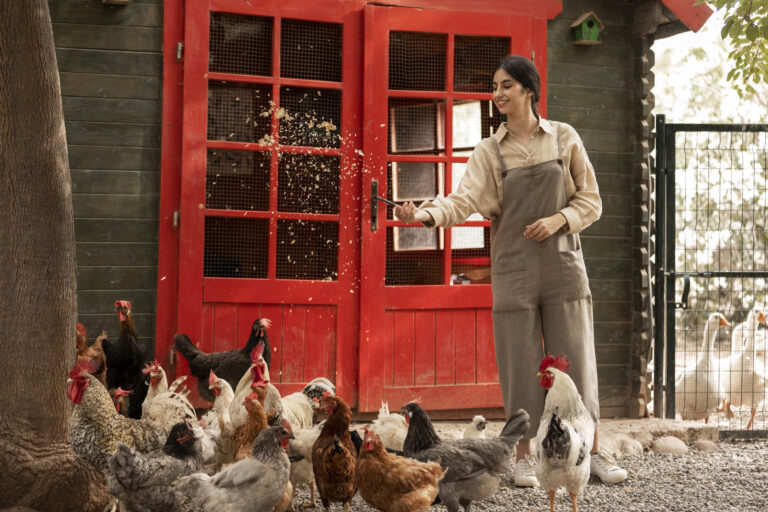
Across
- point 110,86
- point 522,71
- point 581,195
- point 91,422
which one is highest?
point 110,86

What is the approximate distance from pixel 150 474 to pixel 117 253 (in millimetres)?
2206

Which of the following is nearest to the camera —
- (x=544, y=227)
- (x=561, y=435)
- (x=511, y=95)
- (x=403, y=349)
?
(x=561, y=435)

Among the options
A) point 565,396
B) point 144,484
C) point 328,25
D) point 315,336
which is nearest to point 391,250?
point 315,336

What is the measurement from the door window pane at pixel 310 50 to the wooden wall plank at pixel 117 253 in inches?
61.3

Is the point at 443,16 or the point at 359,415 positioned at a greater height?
the point at 443,16

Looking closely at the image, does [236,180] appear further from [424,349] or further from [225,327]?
[424,349]

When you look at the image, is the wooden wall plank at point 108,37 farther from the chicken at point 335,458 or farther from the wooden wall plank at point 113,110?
the chicken at point 335,458

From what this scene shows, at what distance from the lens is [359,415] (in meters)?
5.54

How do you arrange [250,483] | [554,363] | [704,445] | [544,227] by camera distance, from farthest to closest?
[704,445], [544,227], [554,363], [250,483]

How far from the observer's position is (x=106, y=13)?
519 cm

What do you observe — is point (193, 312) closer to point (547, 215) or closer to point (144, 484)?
point (144, 484)

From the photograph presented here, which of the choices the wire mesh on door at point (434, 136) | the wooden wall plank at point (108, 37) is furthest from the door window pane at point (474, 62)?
the wooden wall plank at point (108, 37)

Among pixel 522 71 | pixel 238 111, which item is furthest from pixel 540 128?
pixel 238 111

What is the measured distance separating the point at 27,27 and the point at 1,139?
0.53 metres
